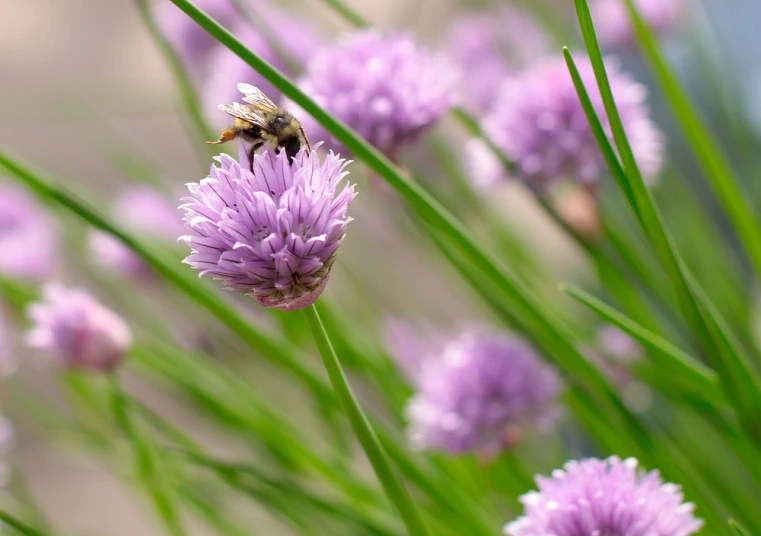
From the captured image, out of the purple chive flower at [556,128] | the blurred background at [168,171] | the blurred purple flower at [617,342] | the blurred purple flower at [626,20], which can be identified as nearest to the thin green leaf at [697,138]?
the purple chive flower at [556,128]

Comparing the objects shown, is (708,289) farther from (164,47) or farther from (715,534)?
(164,47)

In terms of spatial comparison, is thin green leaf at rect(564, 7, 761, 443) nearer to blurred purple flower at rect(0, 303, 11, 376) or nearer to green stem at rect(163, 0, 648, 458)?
green stem at rect(163, 0, 648, 458)

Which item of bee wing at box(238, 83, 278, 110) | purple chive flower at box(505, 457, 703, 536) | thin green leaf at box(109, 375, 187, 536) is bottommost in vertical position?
purple chive flower at box(505, 457, 703, 536)

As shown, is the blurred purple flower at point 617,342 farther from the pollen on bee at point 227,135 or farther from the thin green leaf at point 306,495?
the pollen on bee at point 227,135

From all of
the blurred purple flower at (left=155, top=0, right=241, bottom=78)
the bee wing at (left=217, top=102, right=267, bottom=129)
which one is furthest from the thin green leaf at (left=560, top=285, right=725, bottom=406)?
the blurred purple flower at (left=155, top=0, right=241, bottom=78)

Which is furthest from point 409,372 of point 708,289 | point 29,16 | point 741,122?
point 29,16

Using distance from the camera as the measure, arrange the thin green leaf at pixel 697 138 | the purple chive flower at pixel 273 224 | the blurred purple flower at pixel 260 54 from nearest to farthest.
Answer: the purple chive flower at pixel 273 224 → the thin green leaf at pixel 697 138 → the blurred purple flower at pixel 260 54
